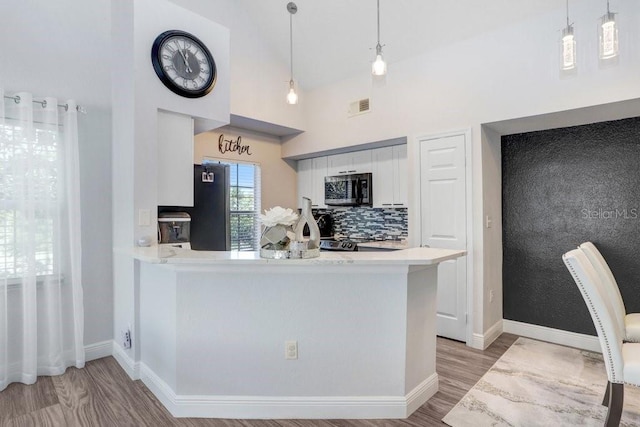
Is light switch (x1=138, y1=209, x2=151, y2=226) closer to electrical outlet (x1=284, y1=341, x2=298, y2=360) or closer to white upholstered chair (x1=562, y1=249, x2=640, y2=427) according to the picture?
electrical outlet (x1=284, y1=341, x2=298, y2=360)

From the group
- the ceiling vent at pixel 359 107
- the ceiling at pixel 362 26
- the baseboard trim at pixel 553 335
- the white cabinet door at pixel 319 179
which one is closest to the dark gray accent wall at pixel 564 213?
the baseboard trim at pixel 553 335

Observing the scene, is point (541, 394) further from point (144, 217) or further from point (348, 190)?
point (144, 217)

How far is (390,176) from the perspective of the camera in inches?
173

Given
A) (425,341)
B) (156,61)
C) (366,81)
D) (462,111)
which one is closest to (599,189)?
(462,111)

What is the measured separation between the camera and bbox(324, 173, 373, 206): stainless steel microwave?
4.54m

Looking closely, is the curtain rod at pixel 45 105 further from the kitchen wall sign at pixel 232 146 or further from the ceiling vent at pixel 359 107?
the ceiling vent at pixel 359 107

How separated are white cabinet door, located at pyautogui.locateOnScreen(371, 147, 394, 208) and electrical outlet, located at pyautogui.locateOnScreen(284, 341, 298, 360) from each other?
2.65 meters

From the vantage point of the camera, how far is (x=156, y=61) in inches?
105

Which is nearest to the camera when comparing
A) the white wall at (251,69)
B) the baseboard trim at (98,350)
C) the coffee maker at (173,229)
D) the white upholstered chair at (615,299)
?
the white upholstered chair at (615,299)

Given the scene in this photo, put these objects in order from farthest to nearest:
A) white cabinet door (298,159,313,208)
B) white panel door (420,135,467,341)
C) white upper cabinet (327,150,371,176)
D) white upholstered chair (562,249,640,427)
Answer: white cabinet door (298,159,313,208) → white upper cabinet (327,150,371,176) → white panel door (420,135,467,341) → white upholstered chair (562,249,640,427)

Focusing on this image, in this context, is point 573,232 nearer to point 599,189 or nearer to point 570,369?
point 599,189

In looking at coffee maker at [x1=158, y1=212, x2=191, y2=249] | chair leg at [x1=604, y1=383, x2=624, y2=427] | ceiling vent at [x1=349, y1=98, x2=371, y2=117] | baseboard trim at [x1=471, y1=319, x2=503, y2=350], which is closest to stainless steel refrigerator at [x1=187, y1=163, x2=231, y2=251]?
coffee maker at [x1=158, y1=212, x2=191, y2=249]

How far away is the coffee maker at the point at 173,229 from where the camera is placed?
2920mm

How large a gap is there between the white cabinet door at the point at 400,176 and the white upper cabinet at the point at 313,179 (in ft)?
3.69
